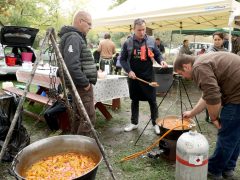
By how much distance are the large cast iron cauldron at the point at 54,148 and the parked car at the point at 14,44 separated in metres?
5.61

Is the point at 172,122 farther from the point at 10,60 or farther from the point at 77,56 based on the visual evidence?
the point at 10,60

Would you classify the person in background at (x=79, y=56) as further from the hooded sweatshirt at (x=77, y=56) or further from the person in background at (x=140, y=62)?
the person in background at (x=140, y=62)

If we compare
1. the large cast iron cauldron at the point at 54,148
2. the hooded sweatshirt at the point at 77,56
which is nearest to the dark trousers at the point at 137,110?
the hooded sweatshirt at the point at 77,56

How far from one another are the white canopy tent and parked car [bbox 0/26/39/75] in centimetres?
247

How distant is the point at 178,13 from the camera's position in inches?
274

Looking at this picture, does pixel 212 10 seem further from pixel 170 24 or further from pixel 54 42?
pixel 54 42

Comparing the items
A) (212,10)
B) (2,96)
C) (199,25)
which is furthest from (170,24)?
(2,96)

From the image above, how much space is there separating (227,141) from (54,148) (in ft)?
6.24

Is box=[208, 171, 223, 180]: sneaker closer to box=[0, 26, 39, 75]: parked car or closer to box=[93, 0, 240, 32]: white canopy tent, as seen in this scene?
box=[93, 0, 240, 32]: white canopy tent

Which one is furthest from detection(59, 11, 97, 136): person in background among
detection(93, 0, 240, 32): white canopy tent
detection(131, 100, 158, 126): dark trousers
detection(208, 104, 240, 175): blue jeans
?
detection(93, 0, 240, 32): white canopy tent

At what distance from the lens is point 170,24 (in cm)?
1012

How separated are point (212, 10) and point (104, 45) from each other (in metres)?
5.28

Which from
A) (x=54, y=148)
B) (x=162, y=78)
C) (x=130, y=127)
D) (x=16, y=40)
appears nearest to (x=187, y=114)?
(x=54, y=148)

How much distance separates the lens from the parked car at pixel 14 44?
7.54m
